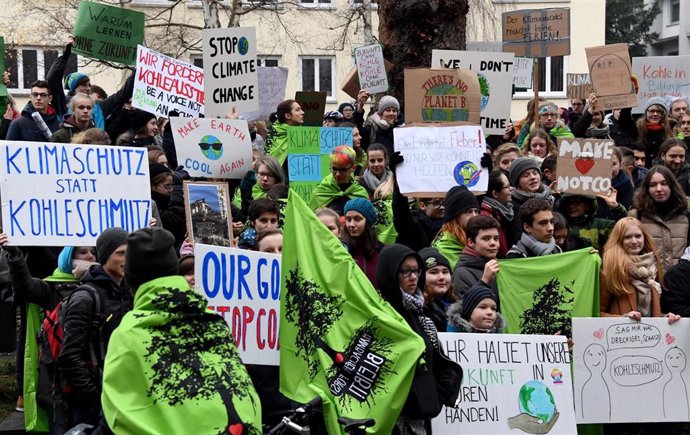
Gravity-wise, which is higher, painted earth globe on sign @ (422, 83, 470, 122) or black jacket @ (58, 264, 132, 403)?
painted earth globe on sign @ (422, 83, 470, 122)

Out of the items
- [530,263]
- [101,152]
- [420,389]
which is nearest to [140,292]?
[420,389]


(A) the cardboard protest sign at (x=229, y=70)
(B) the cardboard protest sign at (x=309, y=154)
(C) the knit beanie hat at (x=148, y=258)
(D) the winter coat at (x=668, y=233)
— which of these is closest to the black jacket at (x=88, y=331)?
(C) the knit beanie hat at (x=148, y=258)

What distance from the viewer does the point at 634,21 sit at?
48.3 m

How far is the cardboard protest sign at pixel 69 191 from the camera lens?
7762mm

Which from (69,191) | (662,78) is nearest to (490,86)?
(69,191)

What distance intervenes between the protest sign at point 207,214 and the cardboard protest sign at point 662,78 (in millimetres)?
8566

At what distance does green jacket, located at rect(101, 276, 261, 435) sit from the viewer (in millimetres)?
4594

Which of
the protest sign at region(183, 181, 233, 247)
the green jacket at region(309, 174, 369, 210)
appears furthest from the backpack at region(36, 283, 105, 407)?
the green jacket at region(309, 174, 369, 210)

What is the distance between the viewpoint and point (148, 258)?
16.0ft

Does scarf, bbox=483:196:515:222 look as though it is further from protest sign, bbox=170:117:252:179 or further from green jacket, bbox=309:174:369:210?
protest sign, bbox=170:117:252:179

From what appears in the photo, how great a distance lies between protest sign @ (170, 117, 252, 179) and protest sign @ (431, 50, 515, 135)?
8.49 ft

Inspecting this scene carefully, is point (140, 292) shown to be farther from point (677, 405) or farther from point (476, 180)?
point (476, 180)

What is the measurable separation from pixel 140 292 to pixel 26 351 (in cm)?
374

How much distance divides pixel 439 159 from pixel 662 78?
7225 millimetres
